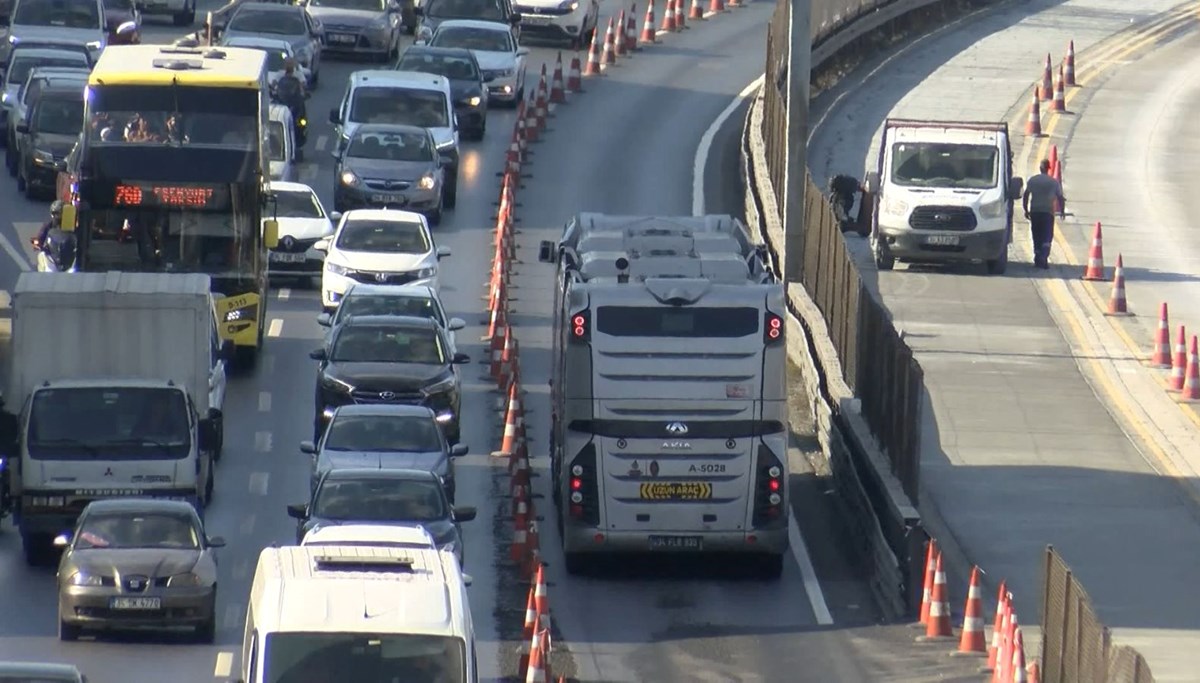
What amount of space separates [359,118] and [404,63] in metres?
4.63

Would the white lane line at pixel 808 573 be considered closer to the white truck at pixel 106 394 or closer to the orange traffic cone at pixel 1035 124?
the white truck at pixel 106 394

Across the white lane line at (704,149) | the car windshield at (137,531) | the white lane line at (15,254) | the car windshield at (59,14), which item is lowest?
the white lane line at (15,254)

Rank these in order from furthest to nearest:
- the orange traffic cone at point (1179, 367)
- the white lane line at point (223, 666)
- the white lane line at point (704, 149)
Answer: the white lane line at point (704, 149), the orange traffic cone at point (1179, 367), the white lane line at point (223, 666)

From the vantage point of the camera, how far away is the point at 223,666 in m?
22.9

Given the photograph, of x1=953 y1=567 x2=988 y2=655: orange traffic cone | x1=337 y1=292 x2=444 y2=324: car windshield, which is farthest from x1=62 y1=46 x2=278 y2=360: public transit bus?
x1=953 y1=567 x2=988 y2=655: orange traffic cone

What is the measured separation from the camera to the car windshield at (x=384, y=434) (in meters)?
27.5

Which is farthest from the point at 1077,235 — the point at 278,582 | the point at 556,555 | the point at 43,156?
the point at 278,582

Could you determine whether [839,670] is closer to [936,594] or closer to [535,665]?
[936,594]

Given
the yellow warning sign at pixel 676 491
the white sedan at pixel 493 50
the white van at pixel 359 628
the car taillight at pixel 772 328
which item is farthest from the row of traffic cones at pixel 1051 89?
the white van at pixel 359 628

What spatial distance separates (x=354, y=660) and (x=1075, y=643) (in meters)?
5.08

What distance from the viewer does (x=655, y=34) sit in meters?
61.4

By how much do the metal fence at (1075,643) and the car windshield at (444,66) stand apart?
102 ft

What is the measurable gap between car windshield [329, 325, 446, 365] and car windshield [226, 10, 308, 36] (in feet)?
69.6

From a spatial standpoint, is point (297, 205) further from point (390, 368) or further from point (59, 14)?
A: point (59, 14)
